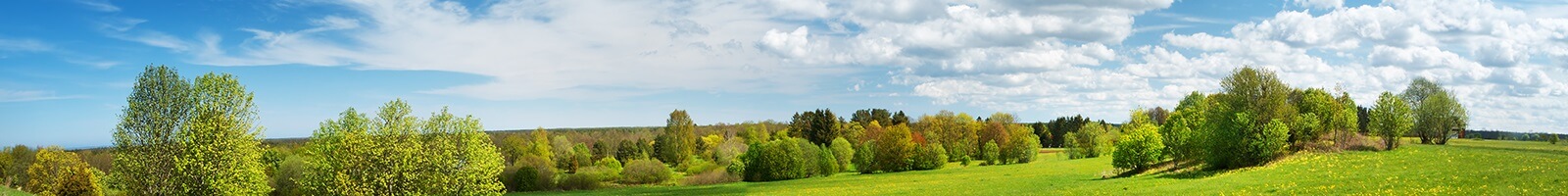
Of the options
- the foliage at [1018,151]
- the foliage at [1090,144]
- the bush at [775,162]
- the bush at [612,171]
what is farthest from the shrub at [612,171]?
the foliage at [1090,144]

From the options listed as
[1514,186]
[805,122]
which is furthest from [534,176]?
[1514,186]

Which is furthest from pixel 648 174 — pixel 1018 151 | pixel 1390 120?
pixel 1390 120

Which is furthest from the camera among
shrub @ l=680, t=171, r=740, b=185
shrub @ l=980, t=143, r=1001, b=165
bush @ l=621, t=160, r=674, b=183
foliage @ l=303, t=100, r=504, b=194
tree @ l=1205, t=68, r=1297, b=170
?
shrub @ l=980, t=143, r=1001, b=165

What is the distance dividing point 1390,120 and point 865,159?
48738mm

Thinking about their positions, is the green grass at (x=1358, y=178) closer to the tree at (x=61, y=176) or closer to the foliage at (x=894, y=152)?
the foliage at (x=894, y=152)

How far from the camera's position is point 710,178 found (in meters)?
87.6

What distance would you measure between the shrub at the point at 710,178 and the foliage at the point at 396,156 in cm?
4699

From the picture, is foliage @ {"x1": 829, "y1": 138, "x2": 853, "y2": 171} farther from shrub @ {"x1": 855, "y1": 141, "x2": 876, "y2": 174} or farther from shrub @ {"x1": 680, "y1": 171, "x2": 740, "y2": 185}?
shrub @ {"x1": 680, "y1": 171, "x2": 740, "y2": 185}

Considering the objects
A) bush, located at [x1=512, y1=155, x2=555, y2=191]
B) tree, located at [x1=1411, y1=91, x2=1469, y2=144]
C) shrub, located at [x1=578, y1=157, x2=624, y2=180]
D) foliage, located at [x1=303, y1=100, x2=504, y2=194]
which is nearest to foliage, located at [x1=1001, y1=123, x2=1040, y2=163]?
tree, located at [x1=1411, y1=91, x2=1469, y2=144]

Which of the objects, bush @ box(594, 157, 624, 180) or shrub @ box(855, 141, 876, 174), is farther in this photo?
shrub @ box(855, 141, 876, 174)

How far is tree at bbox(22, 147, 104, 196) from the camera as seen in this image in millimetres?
74500

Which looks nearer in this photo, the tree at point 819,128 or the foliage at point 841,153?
the foliage at point 841,153

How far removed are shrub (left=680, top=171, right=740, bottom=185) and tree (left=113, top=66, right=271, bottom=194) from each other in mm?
50464

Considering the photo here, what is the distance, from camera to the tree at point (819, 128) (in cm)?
12238
